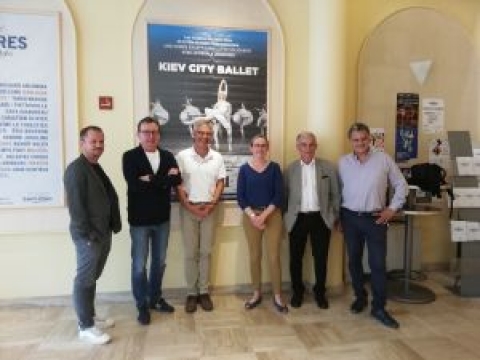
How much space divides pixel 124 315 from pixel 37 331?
0.64 m

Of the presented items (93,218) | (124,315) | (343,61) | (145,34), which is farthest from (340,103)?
(124,315)

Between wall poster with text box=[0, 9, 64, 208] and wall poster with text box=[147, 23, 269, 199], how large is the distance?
0.82 m

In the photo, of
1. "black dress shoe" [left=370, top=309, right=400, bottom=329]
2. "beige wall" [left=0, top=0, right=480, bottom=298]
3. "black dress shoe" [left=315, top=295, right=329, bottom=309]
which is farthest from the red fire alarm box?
"black dress shoe" [left=370, top=309, right=400, bottom=329]

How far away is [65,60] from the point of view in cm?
349

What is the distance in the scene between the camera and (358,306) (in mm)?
3490

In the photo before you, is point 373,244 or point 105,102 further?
point 105,102

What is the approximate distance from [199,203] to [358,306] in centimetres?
159

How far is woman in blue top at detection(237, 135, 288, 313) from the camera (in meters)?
3.48

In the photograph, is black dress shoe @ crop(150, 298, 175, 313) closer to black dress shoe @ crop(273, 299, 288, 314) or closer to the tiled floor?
the tiled floor

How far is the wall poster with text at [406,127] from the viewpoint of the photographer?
4.29 m

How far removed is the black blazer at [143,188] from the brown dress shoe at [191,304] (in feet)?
2.51

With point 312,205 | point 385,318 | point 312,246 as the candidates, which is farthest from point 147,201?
point 385,318

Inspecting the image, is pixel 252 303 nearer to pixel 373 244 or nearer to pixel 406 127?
pixel 373 244

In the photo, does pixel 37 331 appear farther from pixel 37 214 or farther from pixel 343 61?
pixel 343 61
